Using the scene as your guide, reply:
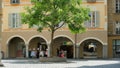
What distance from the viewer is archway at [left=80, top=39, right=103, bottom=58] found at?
200 feet

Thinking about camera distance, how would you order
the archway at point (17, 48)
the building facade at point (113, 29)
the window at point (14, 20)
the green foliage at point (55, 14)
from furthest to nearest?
1. the archway at point (17, 48)
2. the window at point (14, 20)
3. the building facade at point (113, 29)
4. the green foliage at point (55, 14)

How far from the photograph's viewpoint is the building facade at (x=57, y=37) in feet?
196

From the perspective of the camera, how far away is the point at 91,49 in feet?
203

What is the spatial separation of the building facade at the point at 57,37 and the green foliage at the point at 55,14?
11689mm

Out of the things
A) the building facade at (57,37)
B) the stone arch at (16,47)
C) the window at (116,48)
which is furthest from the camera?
the stone arch at (16,47)

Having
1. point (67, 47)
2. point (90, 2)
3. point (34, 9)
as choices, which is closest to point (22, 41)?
point (67, 47)

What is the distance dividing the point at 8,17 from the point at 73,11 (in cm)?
1756

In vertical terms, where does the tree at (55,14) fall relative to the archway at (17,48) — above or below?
Result: above

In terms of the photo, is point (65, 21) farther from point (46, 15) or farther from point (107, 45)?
point (107, 45)

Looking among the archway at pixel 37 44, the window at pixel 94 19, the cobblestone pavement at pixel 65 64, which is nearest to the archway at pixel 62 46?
the archway at pixel 37 44

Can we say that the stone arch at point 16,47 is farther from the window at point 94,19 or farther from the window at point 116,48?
the window at point 116,48

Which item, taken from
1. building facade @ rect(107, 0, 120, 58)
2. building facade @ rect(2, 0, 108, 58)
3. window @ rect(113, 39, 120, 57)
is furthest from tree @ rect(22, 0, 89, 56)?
window @ rect(113, 39, 120, 57)

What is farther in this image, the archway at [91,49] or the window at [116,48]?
the archway at [91,49]

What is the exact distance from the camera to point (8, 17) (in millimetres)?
62531
